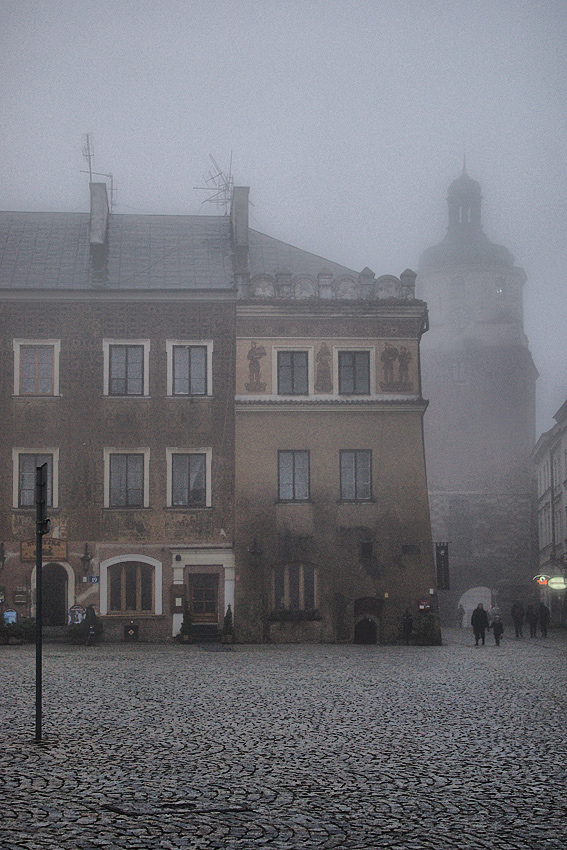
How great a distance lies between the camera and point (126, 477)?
1555 inches

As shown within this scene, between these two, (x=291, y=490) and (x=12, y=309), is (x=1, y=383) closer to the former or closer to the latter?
(x=12, y=309)

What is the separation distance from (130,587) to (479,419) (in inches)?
1997

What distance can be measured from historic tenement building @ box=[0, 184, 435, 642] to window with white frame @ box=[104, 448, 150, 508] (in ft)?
0.23

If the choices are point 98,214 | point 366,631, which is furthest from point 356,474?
point 98,214

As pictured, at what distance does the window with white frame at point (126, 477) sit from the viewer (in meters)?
39.3

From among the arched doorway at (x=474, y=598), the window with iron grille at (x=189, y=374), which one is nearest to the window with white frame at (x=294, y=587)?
the window with iron grille at (x=189, y=374)

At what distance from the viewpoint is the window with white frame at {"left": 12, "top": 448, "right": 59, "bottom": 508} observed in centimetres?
3894

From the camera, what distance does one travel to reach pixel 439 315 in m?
91.2

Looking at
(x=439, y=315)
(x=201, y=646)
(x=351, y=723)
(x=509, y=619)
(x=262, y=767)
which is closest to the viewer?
(x=262, y=767)

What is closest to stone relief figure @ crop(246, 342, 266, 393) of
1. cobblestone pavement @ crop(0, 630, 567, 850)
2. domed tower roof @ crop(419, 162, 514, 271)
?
cobblestone pavement @ crop(0, 630, 567, 850)

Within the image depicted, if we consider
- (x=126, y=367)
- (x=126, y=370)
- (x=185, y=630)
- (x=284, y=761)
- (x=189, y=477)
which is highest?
(x=126, y=367)

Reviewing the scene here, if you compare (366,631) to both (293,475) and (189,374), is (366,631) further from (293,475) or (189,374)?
(189,374)

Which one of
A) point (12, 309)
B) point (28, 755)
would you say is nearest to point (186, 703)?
point (28, 755)

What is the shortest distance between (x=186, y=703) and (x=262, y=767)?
6237mm
